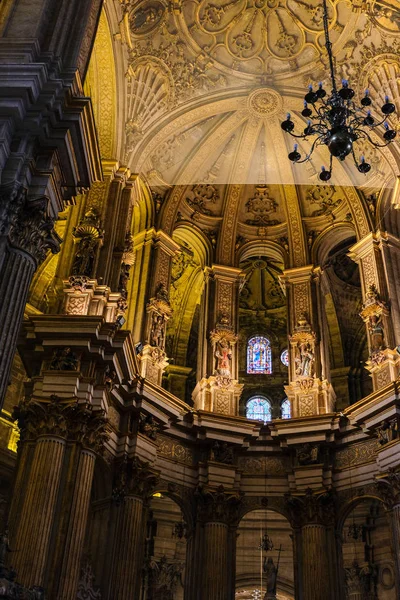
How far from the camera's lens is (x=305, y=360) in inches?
781

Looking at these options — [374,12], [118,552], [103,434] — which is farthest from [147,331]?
[374,12]

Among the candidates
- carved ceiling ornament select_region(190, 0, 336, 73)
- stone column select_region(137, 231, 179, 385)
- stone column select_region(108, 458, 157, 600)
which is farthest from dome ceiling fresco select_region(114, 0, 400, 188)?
stone column select_region(108, 458, 157, 600)

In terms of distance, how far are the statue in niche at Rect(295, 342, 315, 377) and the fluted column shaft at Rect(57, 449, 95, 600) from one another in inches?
301

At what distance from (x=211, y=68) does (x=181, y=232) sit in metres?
5.26

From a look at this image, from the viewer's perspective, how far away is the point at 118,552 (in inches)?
583

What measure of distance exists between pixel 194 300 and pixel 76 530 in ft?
45.0

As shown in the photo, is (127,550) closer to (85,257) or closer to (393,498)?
(393,498)

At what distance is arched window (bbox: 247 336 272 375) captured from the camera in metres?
26.0

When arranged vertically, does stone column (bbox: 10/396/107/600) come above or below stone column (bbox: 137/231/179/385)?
below

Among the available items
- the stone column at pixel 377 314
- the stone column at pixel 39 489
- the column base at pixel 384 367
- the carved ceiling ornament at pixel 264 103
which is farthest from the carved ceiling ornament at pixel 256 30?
the stone column at pixel 39 489

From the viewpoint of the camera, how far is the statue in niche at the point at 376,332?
60.2 ft

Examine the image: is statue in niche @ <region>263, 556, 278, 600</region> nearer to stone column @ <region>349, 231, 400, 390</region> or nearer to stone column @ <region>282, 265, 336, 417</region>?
stone column @ <region>282, 265, 336, 417</region>

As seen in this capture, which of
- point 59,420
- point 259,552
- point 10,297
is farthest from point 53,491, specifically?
point 259,552

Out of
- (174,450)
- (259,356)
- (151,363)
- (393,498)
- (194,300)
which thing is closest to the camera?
(393,498)
